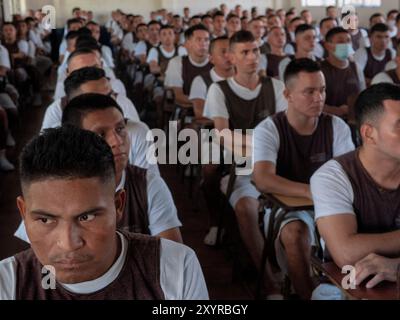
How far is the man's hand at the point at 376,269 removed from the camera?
1.44 m

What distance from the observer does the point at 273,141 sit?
249 centimetres

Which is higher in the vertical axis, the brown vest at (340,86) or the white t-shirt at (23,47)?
the white t-shirt at (23,47)

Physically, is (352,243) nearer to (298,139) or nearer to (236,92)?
(298,139)

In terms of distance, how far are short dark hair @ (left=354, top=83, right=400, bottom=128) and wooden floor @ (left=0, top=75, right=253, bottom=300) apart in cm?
103

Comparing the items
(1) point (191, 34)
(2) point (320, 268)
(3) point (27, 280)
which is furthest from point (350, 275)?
(1) point (191, 34)

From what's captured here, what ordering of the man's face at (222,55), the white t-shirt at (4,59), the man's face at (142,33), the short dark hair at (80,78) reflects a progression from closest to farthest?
1. the short dark hair at (80,78)
2. the man's face at (222,55)
3. the white t-shirt at (4,59)
4. the man's face at (142,33)

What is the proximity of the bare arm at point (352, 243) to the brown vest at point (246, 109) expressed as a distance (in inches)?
64.8

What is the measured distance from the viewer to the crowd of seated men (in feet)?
3.38

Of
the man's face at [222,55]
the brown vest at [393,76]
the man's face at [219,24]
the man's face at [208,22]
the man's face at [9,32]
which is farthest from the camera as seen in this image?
the man's face at [208,22]

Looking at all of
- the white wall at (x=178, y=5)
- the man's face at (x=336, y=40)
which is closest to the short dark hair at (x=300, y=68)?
the man's face at (x=336, y=40)

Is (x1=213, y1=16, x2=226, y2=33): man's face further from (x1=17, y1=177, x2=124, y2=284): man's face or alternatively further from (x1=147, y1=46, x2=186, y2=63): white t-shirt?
(x1=17, y1=177, x2=124, y2=284): man's face

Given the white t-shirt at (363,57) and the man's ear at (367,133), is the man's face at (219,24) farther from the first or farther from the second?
the man's ear at (367,133)
